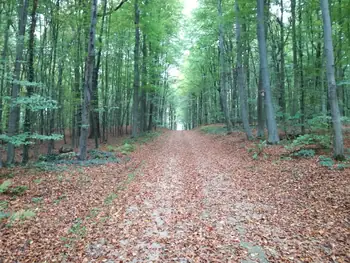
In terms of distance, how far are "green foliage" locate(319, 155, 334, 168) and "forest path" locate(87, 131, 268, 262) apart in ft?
10.1

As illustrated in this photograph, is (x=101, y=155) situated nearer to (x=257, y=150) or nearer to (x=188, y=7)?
(x=257, y=150)

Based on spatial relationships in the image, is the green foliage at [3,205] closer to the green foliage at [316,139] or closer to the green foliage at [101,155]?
the green foliage at [101,155]

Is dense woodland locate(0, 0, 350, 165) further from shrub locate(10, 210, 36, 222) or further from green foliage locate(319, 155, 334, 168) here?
shrub locate(10, 210, 36, 222)

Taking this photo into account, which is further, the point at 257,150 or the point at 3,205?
the point at 257,150

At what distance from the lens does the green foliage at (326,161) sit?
304 inches

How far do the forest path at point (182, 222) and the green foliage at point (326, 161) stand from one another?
3.07 m

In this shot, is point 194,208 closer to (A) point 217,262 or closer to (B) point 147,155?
(A) point 217,262

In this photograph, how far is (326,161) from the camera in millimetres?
8102

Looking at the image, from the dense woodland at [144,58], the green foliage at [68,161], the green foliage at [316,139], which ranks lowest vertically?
the green foliage at [68,161]

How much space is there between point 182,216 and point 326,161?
18.7 feet

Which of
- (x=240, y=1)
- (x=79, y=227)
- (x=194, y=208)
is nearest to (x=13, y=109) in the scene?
(x=79, y=227)

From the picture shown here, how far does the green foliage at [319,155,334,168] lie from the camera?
771cm

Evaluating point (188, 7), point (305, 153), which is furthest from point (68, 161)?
point (188, 7)

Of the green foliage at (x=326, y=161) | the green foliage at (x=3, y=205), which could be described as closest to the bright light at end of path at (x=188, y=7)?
the green foliage at (x=326, y=161)
